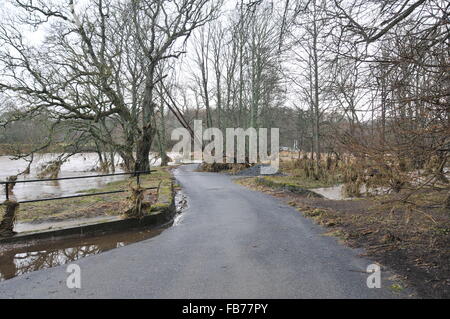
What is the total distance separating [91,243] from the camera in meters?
5.98

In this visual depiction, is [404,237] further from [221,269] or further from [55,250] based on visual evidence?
[55,250]

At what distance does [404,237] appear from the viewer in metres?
5.68

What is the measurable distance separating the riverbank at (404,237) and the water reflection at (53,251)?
414 centimetres

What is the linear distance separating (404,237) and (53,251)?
629 cm

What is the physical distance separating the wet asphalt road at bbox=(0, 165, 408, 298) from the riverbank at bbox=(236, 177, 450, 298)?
35cm

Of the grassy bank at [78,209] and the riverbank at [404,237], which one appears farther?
the grassy bank at [78,209]

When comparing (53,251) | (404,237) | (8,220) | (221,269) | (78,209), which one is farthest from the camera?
(78,209)

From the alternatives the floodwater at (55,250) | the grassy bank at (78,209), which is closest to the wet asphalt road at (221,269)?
the floodwater at (55,250)

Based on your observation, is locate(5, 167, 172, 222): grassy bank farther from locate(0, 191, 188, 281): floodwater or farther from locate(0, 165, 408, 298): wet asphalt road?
locate(0, 165, 408, 298): wet asphalt road

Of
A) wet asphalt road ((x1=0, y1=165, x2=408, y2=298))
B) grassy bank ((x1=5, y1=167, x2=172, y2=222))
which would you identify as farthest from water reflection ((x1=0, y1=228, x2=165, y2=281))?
grassy bank ((x1=5, y1=167, x2=172, y2=222))

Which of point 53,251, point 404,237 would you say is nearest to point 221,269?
point 53,251

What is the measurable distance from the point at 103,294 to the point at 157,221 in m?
3.73

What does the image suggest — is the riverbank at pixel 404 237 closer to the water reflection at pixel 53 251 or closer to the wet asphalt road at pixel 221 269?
the wet asphalt road at pixel 221 269

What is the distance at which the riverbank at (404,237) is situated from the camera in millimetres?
3950
